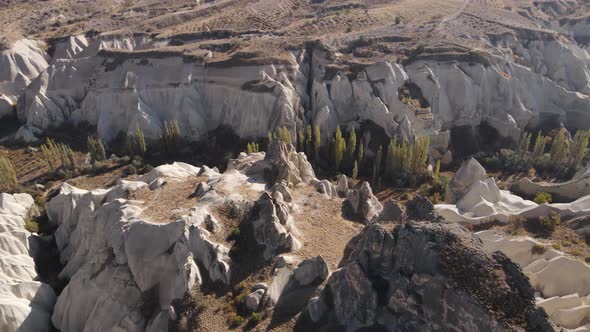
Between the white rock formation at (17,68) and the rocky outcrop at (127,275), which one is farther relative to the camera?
the white rock formation at (17,68)

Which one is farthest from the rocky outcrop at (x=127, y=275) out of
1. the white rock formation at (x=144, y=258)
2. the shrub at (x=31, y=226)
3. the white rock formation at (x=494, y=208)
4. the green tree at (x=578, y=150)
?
the green tree at (x=578, y=150)

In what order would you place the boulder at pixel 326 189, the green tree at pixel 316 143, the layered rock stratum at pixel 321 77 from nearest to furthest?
the boulder at pixel 326 189 < the green tree at pixel 316 143 < the layered rock stratum at pixel 321 77

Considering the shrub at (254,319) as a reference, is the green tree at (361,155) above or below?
below

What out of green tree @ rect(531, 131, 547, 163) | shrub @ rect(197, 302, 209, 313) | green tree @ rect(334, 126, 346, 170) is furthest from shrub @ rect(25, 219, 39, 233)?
green tree @ rect(531, 131, 547, 163)

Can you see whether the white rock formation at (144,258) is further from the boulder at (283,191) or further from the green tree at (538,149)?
the green tree at (538,149)

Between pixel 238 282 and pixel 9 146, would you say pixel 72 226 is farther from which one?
pixel 9 146

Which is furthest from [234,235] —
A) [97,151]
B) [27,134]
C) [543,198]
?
[27,134]
